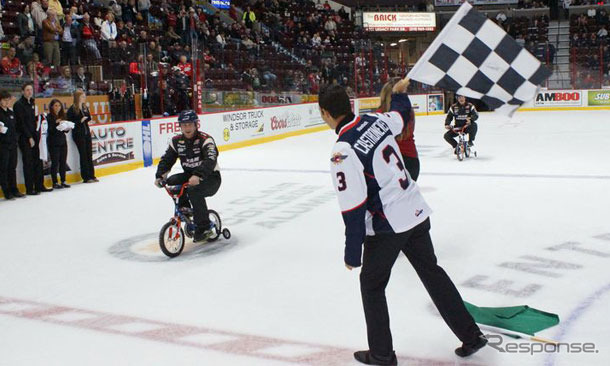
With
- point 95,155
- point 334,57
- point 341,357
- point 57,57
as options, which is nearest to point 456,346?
point 341,357

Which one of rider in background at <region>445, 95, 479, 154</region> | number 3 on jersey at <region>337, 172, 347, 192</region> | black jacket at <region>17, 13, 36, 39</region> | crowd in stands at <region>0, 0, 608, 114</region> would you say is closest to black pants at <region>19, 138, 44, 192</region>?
crowd in stands at <region>0, 0, 608, 114</region>


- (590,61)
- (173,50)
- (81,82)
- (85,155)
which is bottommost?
(85,155)

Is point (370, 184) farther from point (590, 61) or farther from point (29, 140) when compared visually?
point (590, 61)

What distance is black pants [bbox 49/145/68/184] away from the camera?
10.8m

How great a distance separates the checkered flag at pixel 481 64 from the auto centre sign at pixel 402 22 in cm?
3420

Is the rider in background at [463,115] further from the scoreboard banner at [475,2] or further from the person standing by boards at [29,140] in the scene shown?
the scoreboard banner at [475,2]

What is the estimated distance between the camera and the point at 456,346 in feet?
13.1

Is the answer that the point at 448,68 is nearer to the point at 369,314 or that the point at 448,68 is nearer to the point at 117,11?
the point at 369,314

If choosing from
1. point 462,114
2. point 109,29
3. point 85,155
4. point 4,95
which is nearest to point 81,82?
point 85,155

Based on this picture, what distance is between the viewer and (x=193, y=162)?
257 inches

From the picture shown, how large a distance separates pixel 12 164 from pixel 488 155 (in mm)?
8941

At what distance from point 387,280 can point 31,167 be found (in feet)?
27.0

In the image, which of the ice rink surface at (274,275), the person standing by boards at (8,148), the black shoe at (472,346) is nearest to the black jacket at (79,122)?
the ice rink surface at (274,275)

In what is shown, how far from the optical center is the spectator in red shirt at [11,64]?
11.8 meters
